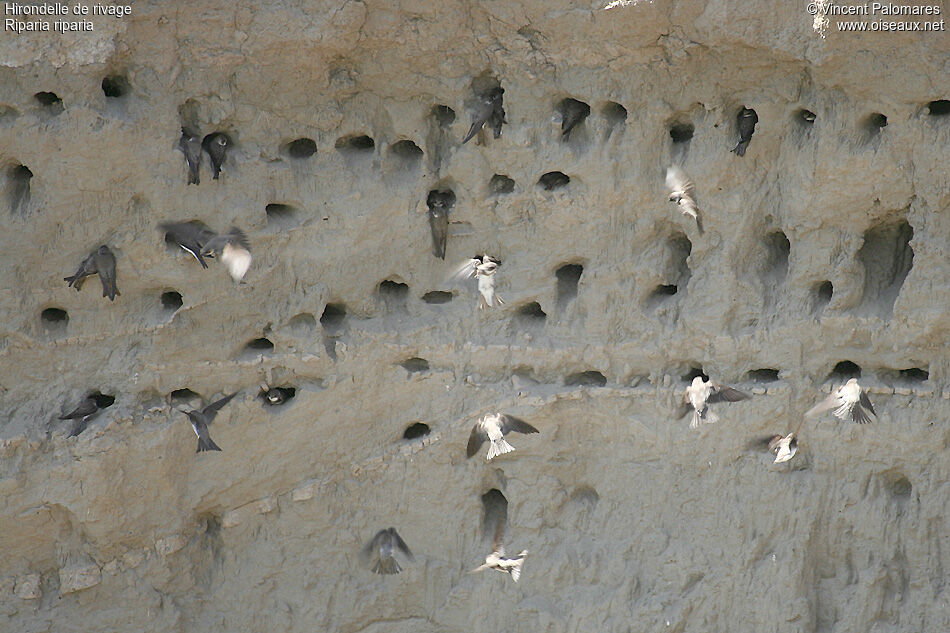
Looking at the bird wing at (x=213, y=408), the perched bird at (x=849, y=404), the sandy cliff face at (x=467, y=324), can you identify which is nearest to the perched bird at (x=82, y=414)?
the sandy cliff face at (x=467, y=324)

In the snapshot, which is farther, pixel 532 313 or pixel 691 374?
pixel 532 313

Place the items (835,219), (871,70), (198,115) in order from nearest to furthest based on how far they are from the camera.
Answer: (871,70)
(835,219)
(198,115)

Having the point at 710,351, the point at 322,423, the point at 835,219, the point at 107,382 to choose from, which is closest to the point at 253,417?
the point at 322,423

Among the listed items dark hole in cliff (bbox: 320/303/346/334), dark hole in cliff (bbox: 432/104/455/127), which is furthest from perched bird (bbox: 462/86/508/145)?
dark hole in cliff (bbox: 320/303/346/334)

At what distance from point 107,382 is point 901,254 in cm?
410

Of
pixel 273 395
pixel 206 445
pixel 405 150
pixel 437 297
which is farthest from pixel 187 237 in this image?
pixel 437 297

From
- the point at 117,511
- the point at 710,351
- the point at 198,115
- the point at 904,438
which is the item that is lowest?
the point at 117,511

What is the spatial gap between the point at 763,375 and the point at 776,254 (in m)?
0.62

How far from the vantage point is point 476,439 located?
6098 millimetres

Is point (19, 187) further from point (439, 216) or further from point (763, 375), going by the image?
point (763, 375)

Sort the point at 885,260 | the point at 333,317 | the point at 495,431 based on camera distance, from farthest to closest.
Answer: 1. the point at 333,317
2. the point at 495,431
3. the point at 885,260

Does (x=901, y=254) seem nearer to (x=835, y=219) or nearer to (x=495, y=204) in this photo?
(x=835, y=219)

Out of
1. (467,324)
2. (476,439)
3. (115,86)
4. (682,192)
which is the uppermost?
(115,86)

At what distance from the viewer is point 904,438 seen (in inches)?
217
